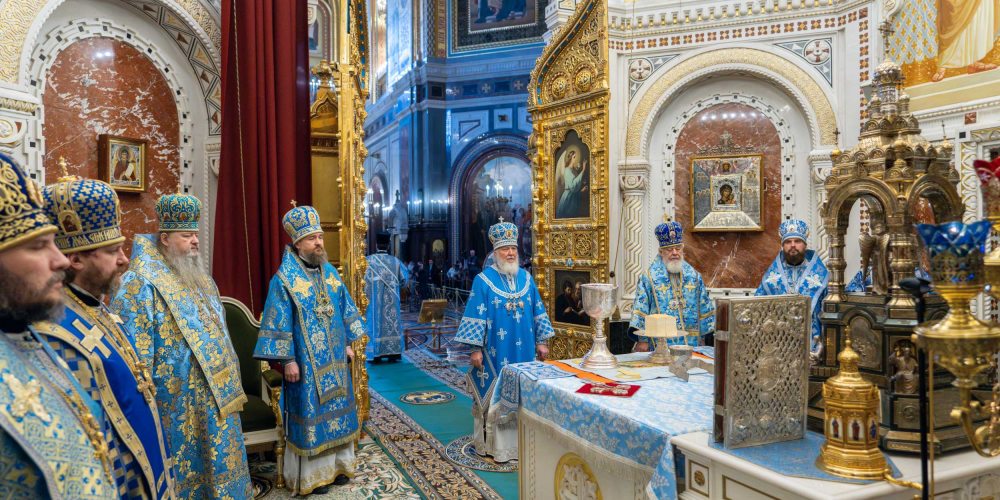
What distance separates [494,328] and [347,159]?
5.97 feet

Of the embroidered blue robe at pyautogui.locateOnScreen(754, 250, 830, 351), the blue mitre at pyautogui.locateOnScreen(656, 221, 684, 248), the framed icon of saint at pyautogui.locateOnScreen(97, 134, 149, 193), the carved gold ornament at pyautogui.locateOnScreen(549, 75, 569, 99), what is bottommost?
the embroidered blue robe at pyautogui.locateOnScreen(754, 250, 830, 351)

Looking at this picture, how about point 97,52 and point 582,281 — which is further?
point 582,281

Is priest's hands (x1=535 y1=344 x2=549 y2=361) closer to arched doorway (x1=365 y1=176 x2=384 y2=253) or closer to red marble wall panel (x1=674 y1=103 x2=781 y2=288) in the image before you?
red marble wall panel (x1=674 y1=103 x2=781 y2=288)

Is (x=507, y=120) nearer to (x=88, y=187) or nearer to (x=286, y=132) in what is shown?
(x=286, y=132)

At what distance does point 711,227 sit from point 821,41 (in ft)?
6.89

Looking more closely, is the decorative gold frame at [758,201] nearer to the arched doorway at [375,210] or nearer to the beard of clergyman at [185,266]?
the beard of clergyman at [185,266]

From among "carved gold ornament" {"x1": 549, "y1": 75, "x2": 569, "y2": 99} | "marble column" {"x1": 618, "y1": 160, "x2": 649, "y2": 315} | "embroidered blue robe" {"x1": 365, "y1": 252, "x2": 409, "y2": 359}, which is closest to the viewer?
"carved gold ornament" {"x1": 549, "y1": 75, "x2": 569, "y2": 99}

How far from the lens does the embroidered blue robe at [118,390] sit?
1790 millimetres

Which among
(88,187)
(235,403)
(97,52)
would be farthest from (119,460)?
(97,52)

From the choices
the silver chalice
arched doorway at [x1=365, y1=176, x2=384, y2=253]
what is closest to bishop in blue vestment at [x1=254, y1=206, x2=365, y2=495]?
the silver chalice

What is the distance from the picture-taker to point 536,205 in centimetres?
673

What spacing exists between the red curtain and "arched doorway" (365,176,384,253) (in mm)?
14304

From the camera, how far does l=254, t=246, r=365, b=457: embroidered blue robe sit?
414 cm

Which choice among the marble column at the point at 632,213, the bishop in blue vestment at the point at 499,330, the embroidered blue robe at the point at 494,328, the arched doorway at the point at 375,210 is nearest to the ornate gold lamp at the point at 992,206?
the bishop in blue vestment at the point at 499,330
